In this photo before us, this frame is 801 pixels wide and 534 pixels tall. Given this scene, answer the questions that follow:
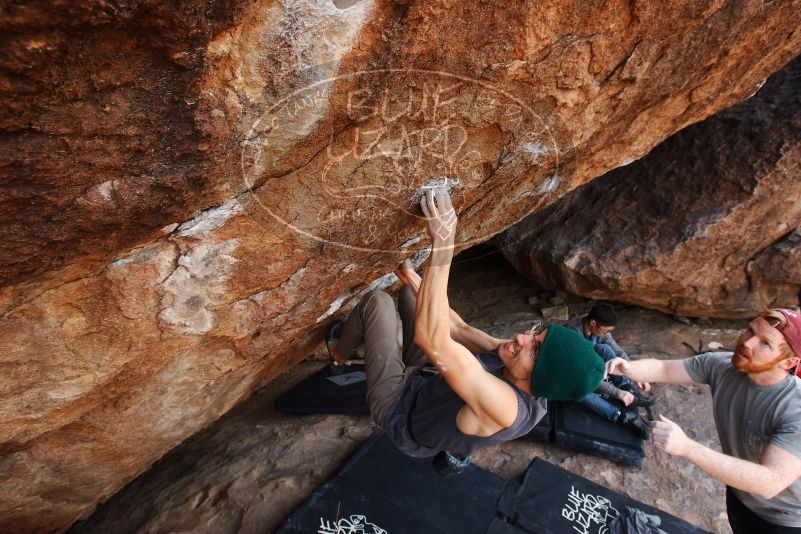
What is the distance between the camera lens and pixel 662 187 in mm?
4070

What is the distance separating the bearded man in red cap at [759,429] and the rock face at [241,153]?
1.14m

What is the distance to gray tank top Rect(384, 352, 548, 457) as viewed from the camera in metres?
1.87

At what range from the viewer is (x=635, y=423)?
131 inches

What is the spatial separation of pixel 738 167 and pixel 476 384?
11.3 feet

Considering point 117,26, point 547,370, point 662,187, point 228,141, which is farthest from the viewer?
point 662,187

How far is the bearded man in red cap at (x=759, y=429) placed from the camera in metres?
1.62

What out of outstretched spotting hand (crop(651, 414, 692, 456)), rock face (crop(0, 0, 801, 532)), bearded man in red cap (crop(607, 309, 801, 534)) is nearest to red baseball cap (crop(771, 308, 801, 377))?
bearded man in red cap (crop(607, 309, 801, 534))

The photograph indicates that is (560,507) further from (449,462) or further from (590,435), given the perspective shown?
(449,462)

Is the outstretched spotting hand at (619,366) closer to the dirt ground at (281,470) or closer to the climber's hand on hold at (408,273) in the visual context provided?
the climber's hand on hold at (408,273)

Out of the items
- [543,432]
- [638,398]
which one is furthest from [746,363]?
[638,398]

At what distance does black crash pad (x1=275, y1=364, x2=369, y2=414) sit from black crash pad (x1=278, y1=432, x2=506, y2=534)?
524 mm

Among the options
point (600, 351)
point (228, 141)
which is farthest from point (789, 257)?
point (228, 141)

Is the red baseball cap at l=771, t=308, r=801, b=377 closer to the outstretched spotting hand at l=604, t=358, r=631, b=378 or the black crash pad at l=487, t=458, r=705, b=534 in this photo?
the outstretched spotting hand at l=604, t=358, r=631, b=378

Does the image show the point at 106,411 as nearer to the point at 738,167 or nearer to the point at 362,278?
the point at 362,278
